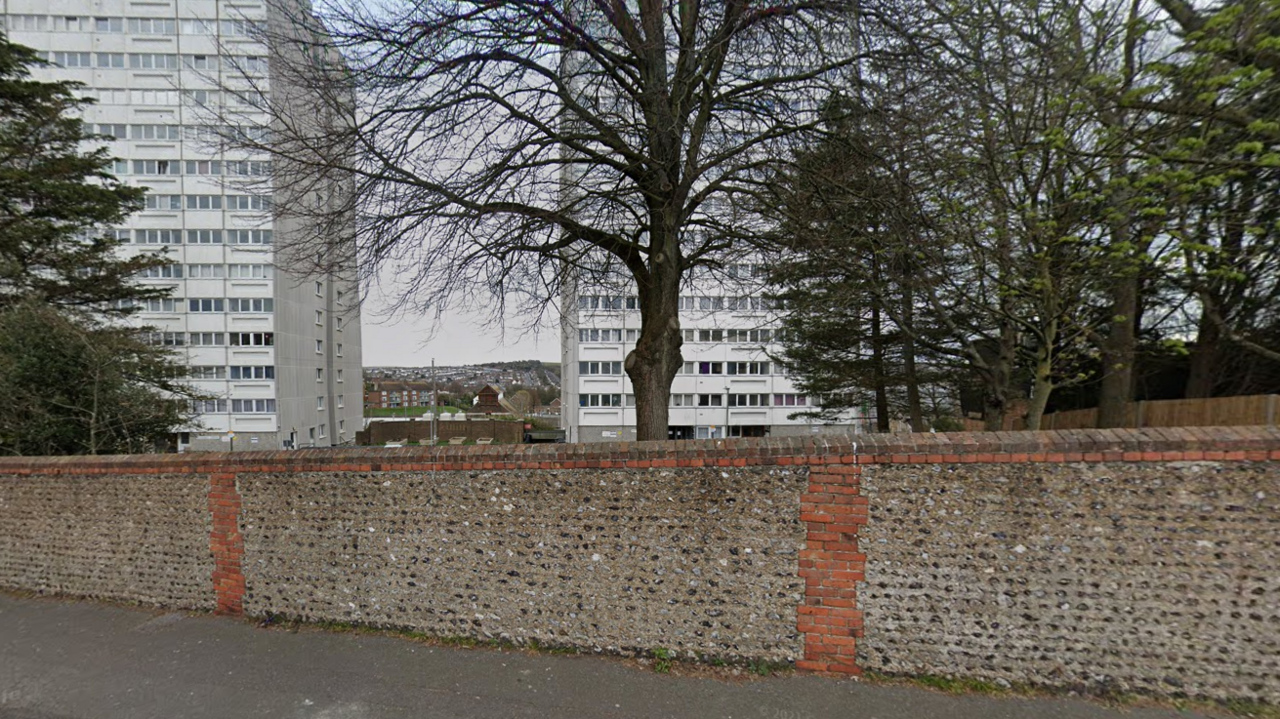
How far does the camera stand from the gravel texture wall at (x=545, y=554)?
3869mm

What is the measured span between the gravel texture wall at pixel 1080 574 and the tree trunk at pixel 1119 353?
3.77 metres

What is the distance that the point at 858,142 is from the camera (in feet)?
19.3

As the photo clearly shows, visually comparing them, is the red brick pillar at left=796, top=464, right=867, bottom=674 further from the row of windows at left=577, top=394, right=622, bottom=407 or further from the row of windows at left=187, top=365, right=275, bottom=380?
the row of windows at left=187, top=365, right=275, bottom=380

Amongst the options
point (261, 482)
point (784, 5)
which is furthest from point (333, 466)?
point (784, 5)

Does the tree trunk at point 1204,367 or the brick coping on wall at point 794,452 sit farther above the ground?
the tree trunk at point 1204,367

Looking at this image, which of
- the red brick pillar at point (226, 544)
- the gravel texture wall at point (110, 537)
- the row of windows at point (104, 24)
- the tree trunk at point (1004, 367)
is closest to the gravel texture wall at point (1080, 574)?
the tree trunk at point (1004, 367)

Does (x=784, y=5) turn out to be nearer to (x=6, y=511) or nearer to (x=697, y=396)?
(x=6, y=511)

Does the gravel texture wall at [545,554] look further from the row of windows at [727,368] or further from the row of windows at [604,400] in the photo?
the row of windows at [727,368]

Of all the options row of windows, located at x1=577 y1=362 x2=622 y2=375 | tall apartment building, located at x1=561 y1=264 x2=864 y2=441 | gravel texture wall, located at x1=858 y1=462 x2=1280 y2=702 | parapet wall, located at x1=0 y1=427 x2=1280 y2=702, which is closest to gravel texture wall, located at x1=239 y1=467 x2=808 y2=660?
parapet wall, located at x1=0 y1=427 x2=1280 y2=702

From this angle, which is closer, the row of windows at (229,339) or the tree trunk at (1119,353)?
the tree trunk at (1119,353)

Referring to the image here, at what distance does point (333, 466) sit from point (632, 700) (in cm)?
330

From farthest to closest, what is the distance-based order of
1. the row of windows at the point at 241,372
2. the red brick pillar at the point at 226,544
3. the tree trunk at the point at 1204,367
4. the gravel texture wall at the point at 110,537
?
the row of windows at the point at 241,372 < the tree trunk at the point at 1204,367 < the gravel texture wall at the point at 110,537 < the red brick pillar at the point at 226,544

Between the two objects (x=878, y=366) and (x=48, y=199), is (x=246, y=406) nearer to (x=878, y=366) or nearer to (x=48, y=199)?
(x=48, y=199)

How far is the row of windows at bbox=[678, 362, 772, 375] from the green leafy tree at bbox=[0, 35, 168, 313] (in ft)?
92.9
